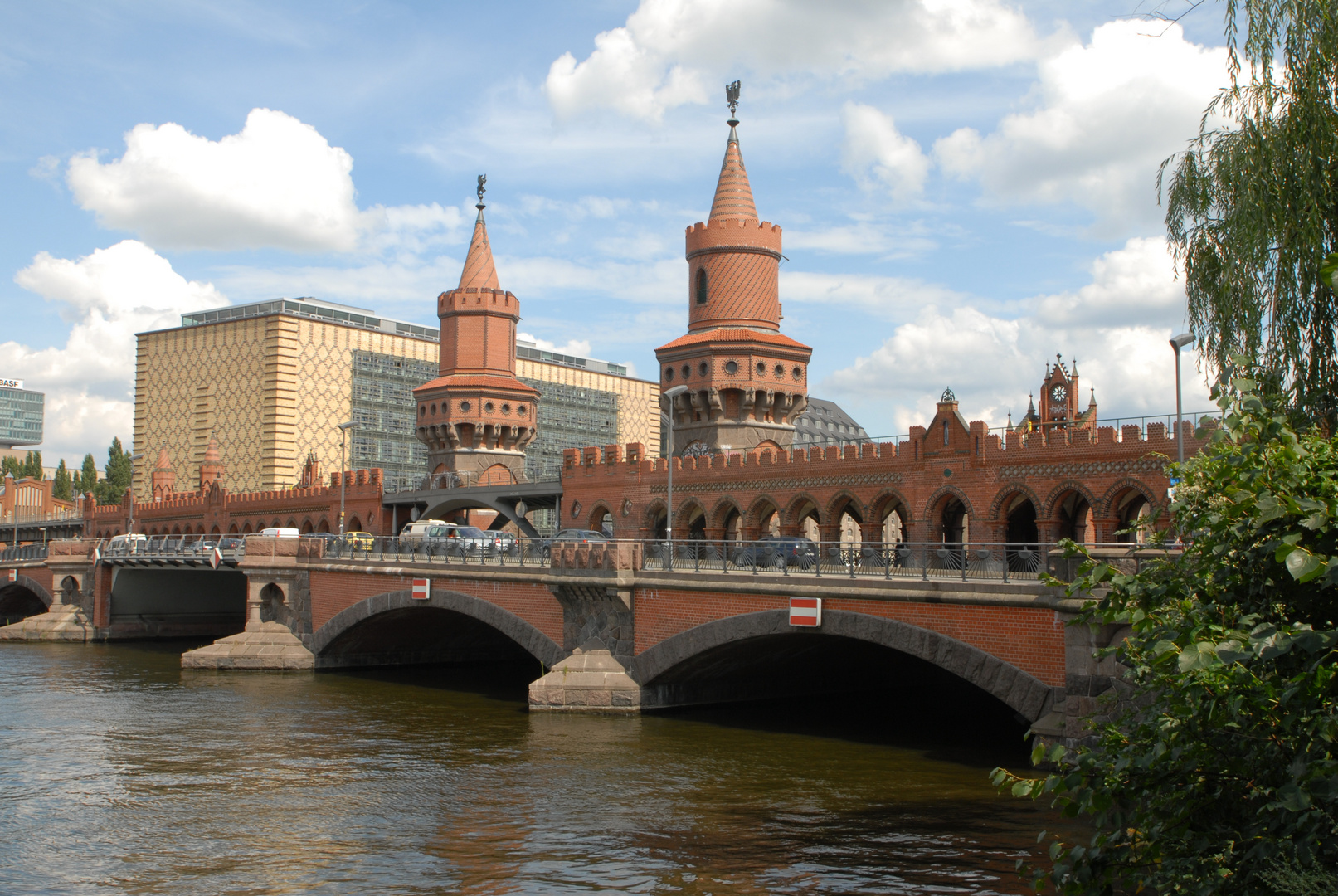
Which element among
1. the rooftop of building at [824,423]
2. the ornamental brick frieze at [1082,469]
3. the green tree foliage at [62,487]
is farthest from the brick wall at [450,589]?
the green tree foliage at [62,487]

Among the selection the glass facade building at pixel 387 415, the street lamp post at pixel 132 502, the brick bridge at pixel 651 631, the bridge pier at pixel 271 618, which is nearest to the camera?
the brick bridge at pixel 651 631

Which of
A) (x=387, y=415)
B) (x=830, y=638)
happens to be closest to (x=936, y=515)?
(x=830, y=638)

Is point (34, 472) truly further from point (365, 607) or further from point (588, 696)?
point (588, 696)

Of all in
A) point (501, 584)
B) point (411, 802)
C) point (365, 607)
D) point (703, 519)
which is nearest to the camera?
point (411, 802)

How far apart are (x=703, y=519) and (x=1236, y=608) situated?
133 ft

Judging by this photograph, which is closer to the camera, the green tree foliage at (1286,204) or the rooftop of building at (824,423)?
the green tree foliage at (1286,204)

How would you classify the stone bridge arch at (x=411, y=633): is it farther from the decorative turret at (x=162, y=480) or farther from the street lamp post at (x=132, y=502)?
the decorative turret at (x=162, y=480)

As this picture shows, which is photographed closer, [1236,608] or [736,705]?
[1236,608]

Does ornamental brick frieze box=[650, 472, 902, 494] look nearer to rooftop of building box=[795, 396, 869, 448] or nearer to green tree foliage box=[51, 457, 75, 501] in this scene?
rooftop of building box=[795, 396, 869, 448]

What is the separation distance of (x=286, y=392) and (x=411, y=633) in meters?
55.4

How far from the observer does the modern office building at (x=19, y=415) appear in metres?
187

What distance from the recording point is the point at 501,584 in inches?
1382

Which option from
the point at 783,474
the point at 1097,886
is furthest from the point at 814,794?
the point at 783,474

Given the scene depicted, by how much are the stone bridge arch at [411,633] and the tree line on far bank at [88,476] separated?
227 feet
